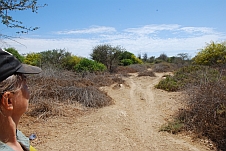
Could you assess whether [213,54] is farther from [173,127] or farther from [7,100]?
[7,100]

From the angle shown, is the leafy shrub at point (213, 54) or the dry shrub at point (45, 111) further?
the leafy shrub at point (213, 54)

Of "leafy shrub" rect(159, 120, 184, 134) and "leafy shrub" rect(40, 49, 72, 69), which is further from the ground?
"leafy shrub" rect(40, 49, 72, 69)

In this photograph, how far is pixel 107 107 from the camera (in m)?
6.84

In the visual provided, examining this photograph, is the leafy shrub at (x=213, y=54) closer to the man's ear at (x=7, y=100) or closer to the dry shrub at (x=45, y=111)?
the dry shrub at (x=45, y=111)

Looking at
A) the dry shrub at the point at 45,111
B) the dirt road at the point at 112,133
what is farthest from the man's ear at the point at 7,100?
the dry shrub at the point at 45,111

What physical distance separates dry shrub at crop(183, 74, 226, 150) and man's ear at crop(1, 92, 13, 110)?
4415 millimetres

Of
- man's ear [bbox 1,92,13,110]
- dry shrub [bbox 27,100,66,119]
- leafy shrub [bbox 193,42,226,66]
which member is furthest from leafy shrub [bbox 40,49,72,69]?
man's ear [bbox 1,92,13,110]

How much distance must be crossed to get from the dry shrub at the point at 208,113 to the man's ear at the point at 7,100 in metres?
4.42

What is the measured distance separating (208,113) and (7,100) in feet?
16.1

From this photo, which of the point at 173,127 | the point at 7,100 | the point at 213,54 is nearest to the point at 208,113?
the point at 173,127

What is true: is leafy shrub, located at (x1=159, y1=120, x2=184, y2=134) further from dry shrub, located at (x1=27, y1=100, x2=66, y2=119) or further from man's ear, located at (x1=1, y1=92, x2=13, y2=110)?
man's ear, located at (x1=1, y1=92, x2=13, y2=110)

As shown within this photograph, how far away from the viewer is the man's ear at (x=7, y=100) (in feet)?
2.88

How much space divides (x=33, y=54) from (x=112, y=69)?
7410 mm

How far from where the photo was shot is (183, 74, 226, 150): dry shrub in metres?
4.42
